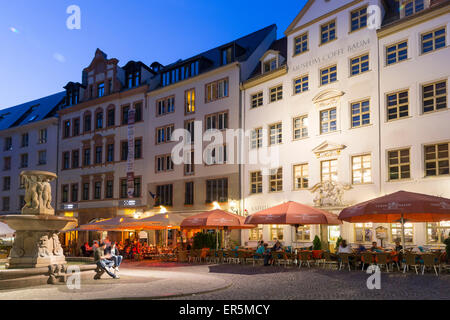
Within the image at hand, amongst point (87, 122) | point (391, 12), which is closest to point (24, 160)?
point (87, 122)

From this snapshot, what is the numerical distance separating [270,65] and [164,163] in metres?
11.9

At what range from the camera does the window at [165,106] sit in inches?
1535

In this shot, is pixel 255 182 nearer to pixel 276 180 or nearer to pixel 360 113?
pixel 276 180

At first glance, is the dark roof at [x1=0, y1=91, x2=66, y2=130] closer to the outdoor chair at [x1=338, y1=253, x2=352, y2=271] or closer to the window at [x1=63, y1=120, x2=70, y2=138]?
the window at [x1=63, y1=120, x2=70, y2=138]

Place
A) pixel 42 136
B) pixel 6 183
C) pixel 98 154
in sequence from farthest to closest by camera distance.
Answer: pixel 6 183 < pixel 42 136 < pixel 98 154

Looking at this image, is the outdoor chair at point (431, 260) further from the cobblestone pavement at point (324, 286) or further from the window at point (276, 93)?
the window at point (276, 93)

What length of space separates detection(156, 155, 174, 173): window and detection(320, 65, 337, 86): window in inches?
572

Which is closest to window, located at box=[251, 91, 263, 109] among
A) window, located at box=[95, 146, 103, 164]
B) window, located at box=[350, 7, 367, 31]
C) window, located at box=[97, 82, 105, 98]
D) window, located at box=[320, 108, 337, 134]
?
window, located at box=[320, 108, 337, 134]

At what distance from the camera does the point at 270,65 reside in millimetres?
32562

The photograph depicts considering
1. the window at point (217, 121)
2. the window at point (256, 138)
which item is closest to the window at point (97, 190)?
the window at point (217, 121)

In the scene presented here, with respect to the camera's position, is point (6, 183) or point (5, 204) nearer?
point (5, 204)

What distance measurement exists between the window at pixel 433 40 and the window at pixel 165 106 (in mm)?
20187

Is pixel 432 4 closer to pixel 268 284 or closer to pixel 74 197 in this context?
pixel 268 284

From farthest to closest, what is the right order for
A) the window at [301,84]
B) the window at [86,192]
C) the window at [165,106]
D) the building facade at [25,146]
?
the building facade at [25,146] → the window at [86,192] → the window at [165,106] → the window at [301,84]
